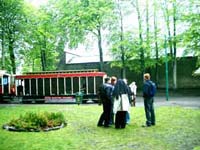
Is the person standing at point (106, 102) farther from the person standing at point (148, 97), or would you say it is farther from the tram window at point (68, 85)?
the tram window at point (68, 85)

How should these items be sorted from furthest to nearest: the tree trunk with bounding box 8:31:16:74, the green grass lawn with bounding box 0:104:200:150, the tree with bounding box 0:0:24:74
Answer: the tree trunk with bounding box 8:31:16:74 → the tree with bounding box 0:0:24:74 → the green grass lawn with bounding box 0:104:200:150

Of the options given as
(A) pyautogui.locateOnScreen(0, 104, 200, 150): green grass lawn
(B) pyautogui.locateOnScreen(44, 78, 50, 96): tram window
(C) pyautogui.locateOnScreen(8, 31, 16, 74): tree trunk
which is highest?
(C) pyautogui.locateOnScreen(8, 31, 16, 74): tree trunk

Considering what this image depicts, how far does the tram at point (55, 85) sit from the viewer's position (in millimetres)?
33197

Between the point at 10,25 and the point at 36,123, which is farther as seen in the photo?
the point at 10,25

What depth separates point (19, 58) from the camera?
45.6 metres

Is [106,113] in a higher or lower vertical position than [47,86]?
lower

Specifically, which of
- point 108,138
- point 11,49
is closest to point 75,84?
point 11,49

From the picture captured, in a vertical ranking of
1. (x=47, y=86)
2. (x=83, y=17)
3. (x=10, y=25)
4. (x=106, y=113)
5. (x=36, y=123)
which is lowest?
(x=36, y=123)

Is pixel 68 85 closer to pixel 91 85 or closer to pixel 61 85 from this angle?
pixel 61 85

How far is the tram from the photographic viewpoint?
109 ft

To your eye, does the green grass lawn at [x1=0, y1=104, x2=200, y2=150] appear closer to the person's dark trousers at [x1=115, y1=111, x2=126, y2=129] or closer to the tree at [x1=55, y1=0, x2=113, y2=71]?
the person's dark trousers at [x1=115, y1=111, x2=126, y2=129]

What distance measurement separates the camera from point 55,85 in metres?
34.7

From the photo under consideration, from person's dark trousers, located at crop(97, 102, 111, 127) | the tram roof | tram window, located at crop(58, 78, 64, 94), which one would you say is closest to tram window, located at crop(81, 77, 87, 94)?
the tram roof

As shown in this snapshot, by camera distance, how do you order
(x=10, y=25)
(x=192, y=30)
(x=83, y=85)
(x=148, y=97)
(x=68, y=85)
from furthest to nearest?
(x=10, y=25) → (x=192, y=30) → (x=68, y=85) → (x=83, y=85) → (x=148, y=97)
